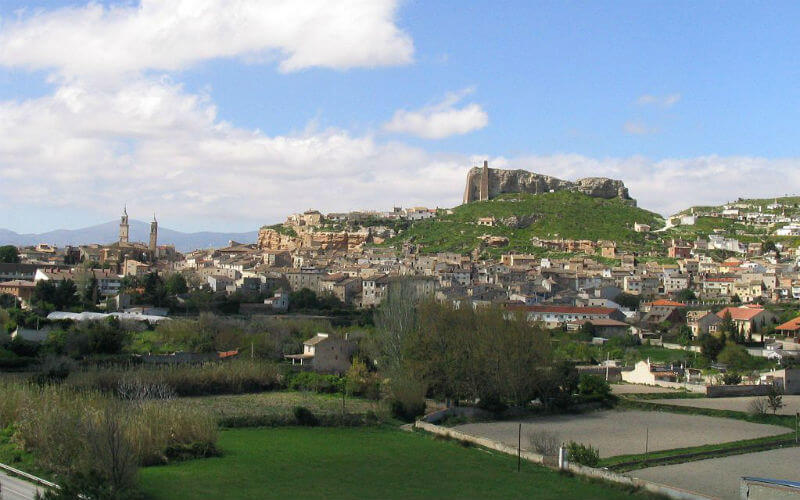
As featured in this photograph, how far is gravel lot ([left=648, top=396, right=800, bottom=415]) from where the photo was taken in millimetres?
31117

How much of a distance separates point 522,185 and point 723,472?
3859 inches

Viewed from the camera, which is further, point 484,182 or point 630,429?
point 484,182

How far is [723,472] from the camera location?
21.0m

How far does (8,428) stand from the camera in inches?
913

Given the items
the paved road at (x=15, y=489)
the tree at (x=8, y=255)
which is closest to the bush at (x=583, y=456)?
the paved road at (x=15, y=489)

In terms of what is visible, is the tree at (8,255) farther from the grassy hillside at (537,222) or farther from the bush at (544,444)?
the bush at (544,444)

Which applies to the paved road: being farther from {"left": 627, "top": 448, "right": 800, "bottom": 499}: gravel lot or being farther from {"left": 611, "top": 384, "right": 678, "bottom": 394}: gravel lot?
{"left": 611, "top": 384, "right": 678, "bottom": 394}: gravel lot

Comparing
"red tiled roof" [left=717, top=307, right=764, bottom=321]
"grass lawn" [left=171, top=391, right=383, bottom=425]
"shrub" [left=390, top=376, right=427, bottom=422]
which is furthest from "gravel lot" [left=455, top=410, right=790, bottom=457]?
"red tiled roof" [left=717, top=307, right=764, bottom=321]

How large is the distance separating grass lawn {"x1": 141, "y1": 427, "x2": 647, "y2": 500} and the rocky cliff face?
94254 millimetres

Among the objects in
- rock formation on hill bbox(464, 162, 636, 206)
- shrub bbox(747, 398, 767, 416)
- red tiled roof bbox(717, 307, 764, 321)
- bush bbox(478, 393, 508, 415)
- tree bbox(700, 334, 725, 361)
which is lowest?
bush bbox(478, 393, 508, 415)

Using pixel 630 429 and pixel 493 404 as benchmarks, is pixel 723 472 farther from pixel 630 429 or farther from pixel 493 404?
pixel 493 404

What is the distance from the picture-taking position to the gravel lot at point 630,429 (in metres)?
24.8

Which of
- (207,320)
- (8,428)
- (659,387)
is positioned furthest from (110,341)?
(659,387)

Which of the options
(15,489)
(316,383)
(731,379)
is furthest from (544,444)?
(731,379)
